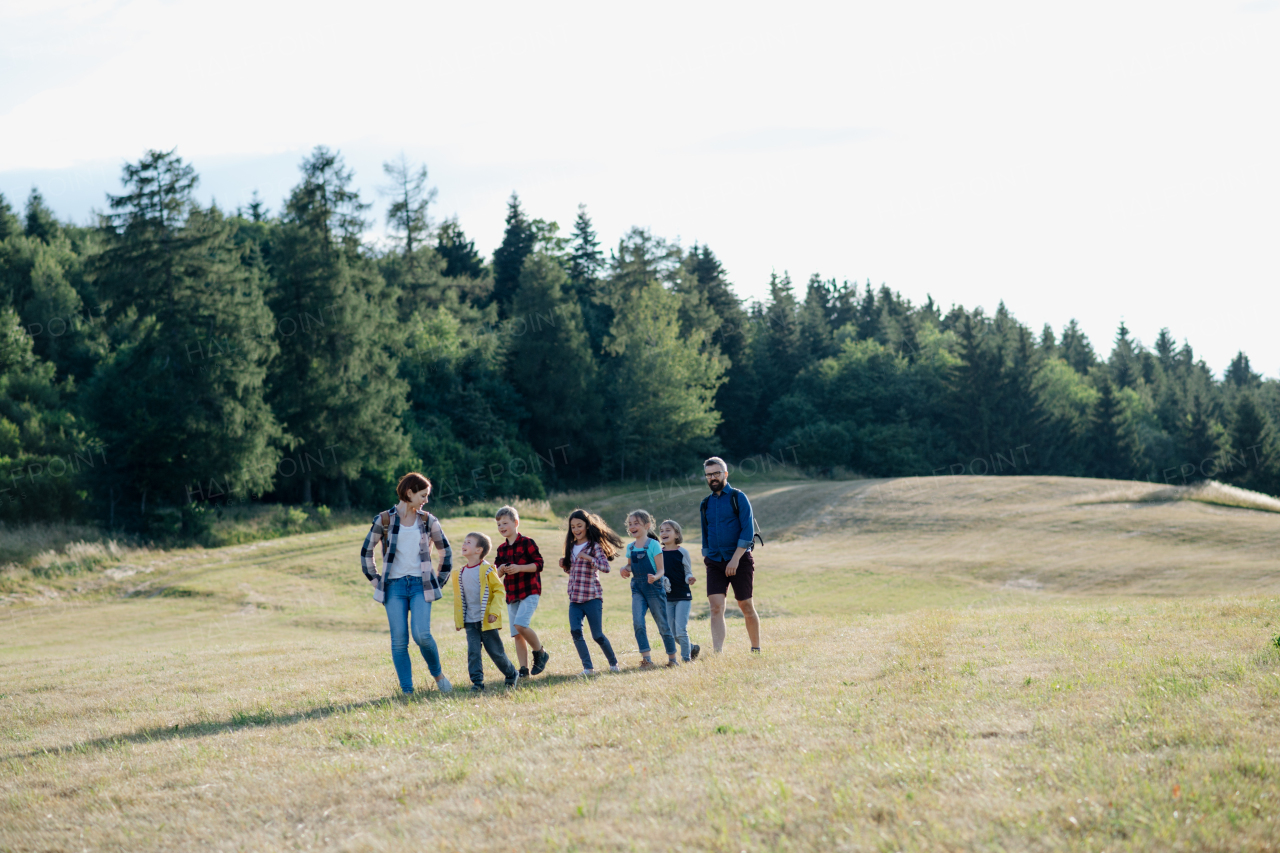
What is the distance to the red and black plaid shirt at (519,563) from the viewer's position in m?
10.2

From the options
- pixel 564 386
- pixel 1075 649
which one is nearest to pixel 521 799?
pixel 1075 649

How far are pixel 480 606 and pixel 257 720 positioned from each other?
→ 241 cm

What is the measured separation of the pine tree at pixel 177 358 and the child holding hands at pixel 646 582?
3252cm

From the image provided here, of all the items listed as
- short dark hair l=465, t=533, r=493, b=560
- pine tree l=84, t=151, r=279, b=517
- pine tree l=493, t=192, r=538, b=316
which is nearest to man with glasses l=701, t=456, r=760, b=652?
short dark hair l=465, t=533, r=493, b=560

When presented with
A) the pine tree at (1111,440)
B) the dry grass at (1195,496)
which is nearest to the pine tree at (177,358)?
the dry grass at (1195,496)

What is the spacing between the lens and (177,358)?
128ft

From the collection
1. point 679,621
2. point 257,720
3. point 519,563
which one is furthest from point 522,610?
point 257,720

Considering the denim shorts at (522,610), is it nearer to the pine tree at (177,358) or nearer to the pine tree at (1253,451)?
the pine tree at (177,358)

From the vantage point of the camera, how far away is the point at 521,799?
543cm

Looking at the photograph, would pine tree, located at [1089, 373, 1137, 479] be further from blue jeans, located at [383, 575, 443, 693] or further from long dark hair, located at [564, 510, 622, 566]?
blue jeans, located at [383, 575, 443, 693]

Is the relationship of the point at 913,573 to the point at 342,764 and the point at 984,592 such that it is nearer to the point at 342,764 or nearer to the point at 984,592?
the point at 984,592

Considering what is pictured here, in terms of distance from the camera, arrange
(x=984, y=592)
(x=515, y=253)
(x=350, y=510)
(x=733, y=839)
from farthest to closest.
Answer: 1. (x=515, y=253)
2. (x=350, y=510)
3. (x=984, y=592)
4. (x=733, y=839)

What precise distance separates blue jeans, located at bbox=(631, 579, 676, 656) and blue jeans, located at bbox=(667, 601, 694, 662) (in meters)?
0.09

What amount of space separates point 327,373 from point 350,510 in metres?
Answer: 7.15
